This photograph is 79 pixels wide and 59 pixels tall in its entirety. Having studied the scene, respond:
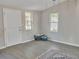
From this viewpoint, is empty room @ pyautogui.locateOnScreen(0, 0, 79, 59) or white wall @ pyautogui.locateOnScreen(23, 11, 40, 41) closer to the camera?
empty room @ pyautogui.locateOnScreen(0, 0, 79, 59)

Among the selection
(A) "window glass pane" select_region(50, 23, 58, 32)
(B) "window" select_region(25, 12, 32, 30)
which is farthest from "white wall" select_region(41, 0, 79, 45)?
(B) "window" select_region(25, 12, 32, 30)

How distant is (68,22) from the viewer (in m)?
5.11

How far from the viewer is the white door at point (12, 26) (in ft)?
15.2

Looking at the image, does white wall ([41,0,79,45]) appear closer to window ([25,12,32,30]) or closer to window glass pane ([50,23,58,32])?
window glass pane ([50,23,58,32])

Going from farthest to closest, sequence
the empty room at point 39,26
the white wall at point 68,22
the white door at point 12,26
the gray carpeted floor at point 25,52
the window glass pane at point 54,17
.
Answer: the window glass pane at point 54,17, the white wall at point 68,22, the white door at point 12,26, the empty room at point 39,26, the gray carpeted floor at point 25,52

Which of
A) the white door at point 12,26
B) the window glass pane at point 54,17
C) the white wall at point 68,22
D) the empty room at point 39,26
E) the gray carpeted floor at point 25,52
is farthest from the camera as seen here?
the window glass pane at point 54,17

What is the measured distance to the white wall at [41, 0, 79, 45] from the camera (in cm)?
482

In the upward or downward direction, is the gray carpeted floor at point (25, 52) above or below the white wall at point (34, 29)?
below

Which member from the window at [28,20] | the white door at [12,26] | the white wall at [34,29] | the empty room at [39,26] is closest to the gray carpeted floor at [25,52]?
the empty room at [39,26]

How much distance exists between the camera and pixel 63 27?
535cm

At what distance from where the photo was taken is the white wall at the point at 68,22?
482 centimetres

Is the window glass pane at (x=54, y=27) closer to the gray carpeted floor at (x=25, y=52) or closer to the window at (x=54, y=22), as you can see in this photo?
the window at (x=54, y=22)

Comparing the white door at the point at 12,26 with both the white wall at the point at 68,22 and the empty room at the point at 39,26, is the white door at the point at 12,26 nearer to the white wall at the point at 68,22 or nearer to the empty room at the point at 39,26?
the empty room at the point at 39,26

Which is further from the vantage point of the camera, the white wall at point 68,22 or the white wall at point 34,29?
the white wall at point 34,29
